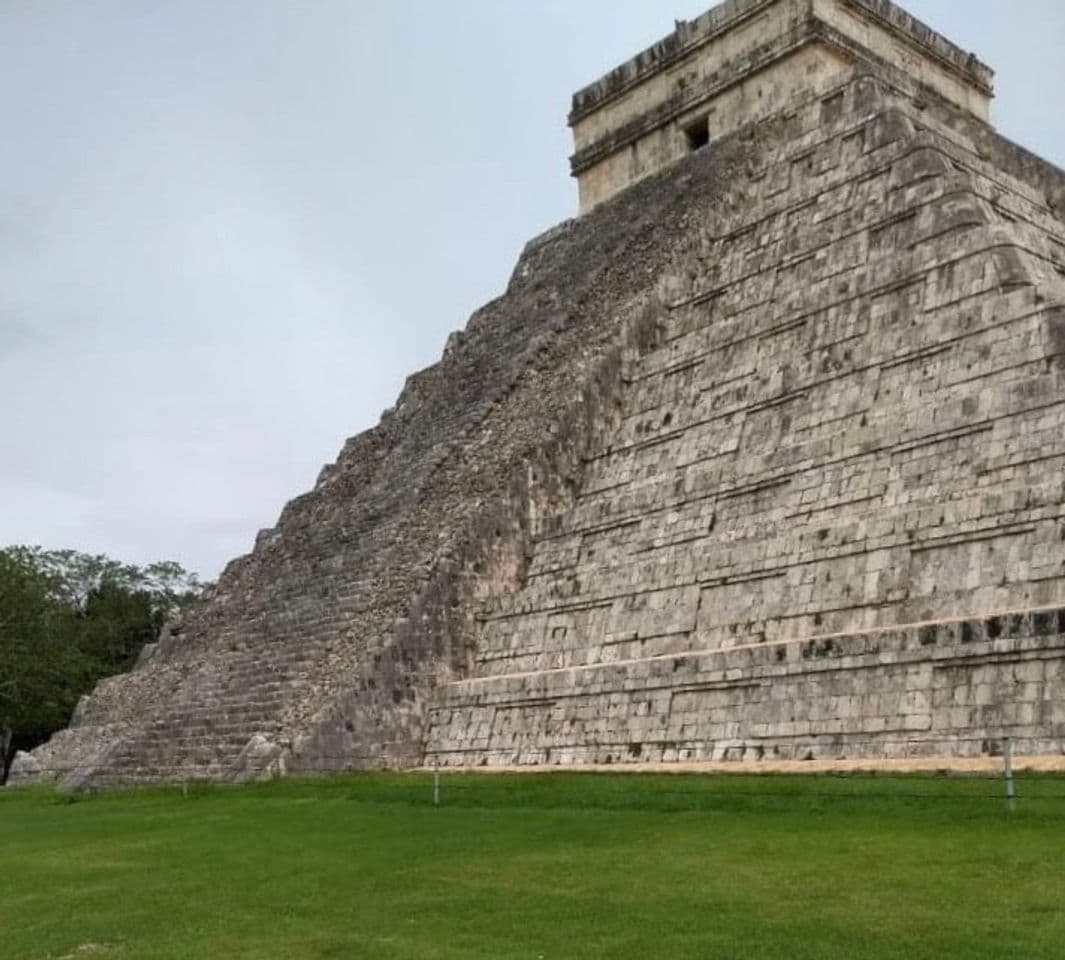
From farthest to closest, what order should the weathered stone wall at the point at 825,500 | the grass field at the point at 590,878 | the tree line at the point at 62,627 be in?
the tree line at the point at 62,627
the weathered stone wall at the point at 825,500
the grass field at the point at 590,878

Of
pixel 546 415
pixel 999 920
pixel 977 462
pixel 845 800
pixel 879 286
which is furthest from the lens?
pixel 546 415

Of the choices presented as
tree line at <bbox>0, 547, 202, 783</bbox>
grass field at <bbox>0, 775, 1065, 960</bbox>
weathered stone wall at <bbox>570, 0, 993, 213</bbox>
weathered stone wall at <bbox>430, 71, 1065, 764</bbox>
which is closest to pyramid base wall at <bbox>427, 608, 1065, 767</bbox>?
weathered stone wall at <bbox>430, 71, 1065, 764</bbox>

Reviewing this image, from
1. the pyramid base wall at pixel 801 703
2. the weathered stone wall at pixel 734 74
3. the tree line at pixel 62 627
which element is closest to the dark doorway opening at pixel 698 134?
the weathered stone wall at pixel 734 74

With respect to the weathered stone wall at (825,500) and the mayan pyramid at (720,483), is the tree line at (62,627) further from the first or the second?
the weathered stone wall at (825,500)

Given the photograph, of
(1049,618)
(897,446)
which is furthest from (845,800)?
(897,446)

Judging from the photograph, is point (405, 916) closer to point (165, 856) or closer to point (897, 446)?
point (165, 856)

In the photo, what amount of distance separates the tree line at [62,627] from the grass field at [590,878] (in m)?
23.6

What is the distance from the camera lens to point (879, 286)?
45.6 ft

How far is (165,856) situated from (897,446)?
7443mm

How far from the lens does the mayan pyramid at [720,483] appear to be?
1113cm

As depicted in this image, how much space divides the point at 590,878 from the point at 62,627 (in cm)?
3213

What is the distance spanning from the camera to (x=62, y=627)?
36.4m

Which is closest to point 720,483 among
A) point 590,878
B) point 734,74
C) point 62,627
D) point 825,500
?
point 825,500

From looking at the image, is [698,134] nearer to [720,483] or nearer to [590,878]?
[720,483]
